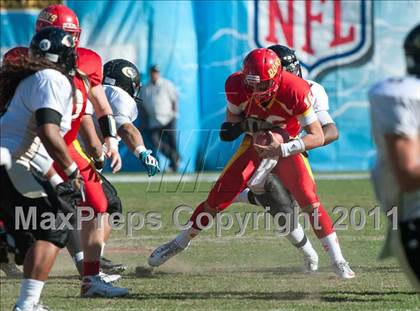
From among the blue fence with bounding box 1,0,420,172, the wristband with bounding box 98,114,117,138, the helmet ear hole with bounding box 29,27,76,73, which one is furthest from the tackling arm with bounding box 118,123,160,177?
the blue fence with bounding box 1,0,420,172

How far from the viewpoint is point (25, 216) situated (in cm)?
483

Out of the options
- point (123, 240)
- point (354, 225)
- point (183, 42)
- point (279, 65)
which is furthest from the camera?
point (183, 42)

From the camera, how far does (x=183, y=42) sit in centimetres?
1538

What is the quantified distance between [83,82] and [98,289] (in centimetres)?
120

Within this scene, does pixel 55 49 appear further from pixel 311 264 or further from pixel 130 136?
pixel 311 264

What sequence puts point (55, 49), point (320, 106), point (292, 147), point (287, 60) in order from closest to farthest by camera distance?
point (55, 49), point (292, 147), point (320, 106), point (287, 60)

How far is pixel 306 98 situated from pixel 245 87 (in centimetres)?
41

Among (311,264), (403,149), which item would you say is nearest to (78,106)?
(311,264)

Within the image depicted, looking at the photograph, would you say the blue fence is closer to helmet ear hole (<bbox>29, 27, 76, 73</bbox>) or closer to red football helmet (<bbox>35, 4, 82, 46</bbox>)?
red football helmet (<bbox>35, 4, 82, 46</bbox>)

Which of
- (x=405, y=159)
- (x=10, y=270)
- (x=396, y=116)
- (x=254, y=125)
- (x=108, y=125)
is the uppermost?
(x=396, y=116)

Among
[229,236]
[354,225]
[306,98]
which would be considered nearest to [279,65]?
[306,98]

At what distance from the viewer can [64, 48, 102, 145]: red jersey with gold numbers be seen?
542cm

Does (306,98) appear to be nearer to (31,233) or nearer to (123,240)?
(31,233)

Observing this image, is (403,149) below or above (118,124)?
above
